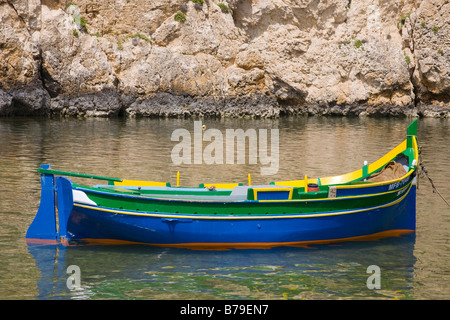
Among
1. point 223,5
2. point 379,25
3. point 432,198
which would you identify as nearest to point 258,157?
point 432,198

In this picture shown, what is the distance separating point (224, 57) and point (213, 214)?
45.8m

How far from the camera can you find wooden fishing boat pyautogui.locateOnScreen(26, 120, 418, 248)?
14.6 meters

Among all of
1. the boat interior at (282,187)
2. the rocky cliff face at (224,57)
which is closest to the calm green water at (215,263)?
the boat interior at (282,187)

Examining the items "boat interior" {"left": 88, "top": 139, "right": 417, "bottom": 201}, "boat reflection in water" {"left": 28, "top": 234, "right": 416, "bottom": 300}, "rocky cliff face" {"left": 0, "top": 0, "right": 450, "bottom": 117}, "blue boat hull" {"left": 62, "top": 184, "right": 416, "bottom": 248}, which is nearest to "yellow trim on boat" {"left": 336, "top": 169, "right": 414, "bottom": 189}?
→ "boat interior" {"left": 88, "top": 139, "right": 417, "bottom": 201}

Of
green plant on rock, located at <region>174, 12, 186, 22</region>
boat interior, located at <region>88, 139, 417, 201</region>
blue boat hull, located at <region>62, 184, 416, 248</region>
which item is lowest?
blue boat hull, located at <region>62, 184, 416, 248</region>

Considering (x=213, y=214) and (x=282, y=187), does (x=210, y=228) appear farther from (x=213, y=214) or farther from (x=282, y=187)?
(x=282, y=187)

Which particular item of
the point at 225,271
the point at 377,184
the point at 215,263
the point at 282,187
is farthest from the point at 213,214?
the point at 377,184

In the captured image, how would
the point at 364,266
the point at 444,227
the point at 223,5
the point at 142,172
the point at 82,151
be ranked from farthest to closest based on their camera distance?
the point at 223,5 < the point at 82,151 < the point at 142,172 < the point at 444,227 < the point at 364,266

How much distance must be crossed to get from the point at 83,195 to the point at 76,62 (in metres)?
41.0

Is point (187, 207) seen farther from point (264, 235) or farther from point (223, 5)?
point (223, 5)

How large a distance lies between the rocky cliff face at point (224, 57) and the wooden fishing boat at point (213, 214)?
124 ft

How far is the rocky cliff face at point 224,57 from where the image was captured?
52.2 meters

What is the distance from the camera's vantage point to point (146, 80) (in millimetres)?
55406

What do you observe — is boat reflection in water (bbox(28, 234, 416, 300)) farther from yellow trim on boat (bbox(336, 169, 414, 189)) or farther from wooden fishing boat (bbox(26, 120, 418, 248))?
yellow trim on boat (bbox(336, 169, 414, 189))
